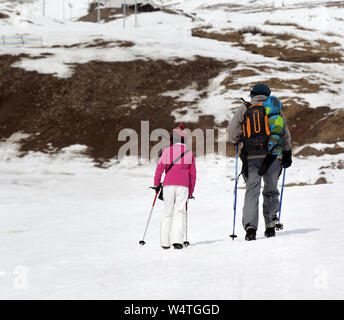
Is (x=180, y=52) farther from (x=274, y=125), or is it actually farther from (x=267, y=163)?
(x=267, y=163)

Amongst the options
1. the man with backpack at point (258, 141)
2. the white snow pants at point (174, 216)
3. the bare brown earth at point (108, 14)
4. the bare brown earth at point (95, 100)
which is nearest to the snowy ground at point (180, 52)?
the bare brown earth at point (95, 100)

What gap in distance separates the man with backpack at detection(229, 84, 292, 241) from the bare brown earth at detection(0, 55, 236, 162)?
1585 cm

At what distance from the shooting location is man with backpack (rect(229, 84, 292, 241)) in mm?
6270

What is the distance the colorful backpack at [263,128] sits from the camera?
626cm

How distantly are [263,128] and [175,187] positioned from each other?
4.96 feet

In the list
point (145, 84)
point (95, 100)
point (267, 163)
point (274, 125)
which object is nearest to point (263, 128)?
point (274, 125)

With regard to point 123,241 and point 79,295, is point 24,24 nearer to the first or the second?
point 123,241

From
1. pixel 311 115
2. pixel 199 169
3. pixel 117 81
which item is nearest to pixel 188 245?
pixel 199 169

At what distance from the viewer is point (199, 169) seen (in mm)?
19781

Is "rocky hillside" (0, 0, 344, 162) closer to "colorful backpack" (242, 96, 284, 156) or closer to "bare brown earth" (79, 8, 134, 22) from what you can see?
"colorful backpack" (242, 96, 284, 156)

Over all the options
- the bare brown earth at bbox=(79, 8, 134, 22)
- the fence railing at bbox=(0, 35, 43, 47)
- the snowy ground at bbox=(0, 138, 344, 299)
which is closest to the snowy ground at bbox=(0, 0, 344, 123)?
the fence railing at bbox=(0, 35, 43, 47)

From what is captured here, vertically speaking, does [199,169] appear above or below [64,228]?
below

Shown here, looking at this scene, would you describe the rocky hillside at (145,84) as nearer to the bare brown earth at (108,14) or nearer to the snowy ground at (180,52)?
the snowy ground at (180,52)
